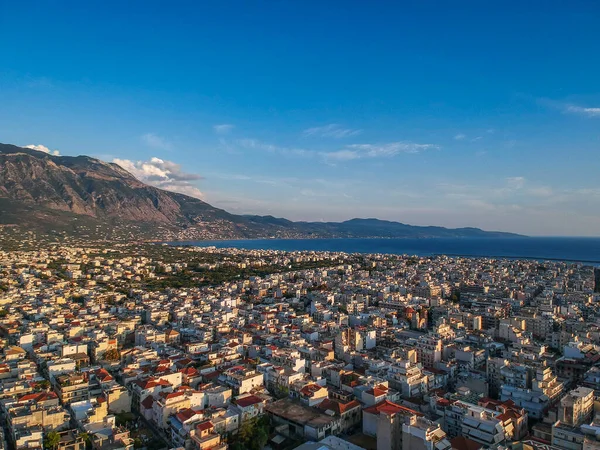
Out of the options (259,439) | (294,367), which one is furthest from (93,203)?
(259,439)

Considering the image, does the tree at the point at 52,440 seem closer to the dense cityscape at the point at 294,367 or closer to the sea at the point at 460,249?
the dense cityscape at the point at 294,367

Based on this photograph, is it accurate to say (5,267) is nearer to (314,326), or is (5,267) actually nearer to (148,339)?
(148,339)

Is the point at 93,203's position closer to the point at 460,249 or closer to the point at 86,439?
the point at 460,249

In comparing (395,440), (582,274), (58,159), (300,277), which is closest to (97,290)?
(300,277)

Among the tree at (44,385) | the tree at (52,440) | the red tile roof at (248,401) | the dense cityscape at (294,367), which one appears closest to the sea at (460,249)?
the dense cityscape at (294,367)

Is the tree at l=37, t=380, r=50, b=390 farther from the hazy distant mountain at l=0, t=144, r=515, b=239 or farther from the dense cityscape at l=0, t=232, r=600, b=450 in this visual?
the hazy distant mountain at l=0, t=144, r=515, b=239

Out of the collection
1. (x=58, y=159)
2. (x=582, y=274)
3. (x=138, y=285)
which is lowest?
(x=138, y=285)
